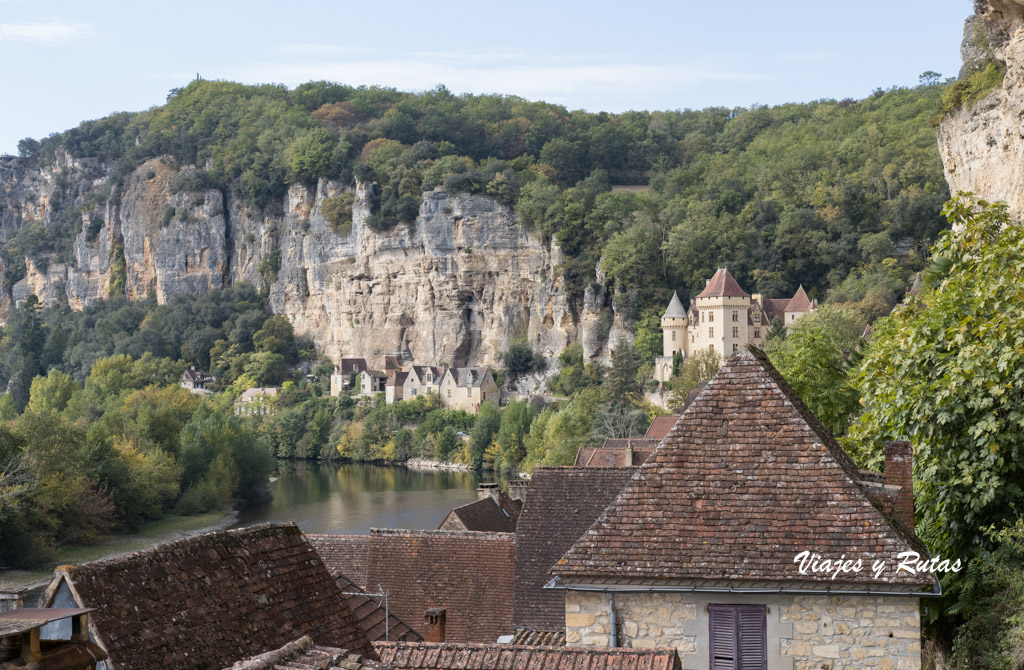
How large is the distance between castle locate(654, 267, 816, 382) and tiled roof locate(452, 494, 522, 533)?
54933mm

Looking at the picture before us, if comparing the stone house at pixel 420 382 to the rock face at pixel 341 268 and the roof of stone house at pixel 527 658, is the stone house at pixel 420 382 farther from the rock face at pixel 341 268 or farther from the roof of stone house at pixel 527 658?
the roof of stone house at pixel 527 658

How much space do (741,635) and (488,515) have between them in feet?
54.0

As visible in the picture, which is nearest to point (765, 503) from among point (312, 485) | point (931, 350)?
point (931, 350)

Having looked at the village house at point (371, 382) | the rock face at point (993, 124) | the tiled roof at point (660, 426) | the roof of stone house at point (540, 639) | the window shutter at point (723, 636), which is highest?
the rock face at point (993, 124)

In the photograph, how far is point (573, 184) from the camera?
12975 centimetres

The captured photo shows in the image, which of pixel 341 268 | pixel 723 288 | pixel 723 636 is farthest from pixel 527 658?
pixel 341 268

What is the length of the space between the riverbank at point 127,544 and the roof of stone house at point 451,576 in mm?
18008

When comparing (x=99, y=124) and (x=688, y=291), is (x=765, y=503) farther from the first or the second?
(x=99, y=124)

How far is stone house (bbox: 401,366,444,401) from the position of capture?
4109 inches

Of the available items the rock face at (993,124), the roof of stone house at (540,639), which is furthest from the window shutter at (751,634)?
the rock face at (993,124)

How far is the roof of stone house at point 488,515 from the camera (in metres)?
23.7

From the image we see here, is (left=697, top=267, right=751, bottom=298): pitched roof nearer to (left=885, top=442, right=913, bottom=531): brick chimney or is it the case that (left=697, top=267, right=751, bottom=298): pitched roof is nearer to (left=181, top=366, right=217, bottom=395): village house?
(left=181, top=366, right=217, bottom=395): village house

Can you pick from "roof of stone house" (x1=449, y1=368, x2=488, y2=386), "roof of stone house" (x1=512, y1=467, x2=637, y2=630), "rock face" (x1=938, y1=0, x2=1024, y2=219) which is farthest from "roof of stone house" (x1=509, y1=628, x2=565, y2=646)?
"roof of stone house" (x1=449, y1=368, x2=488, y2=386)

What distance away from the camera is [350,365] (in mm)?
113312
